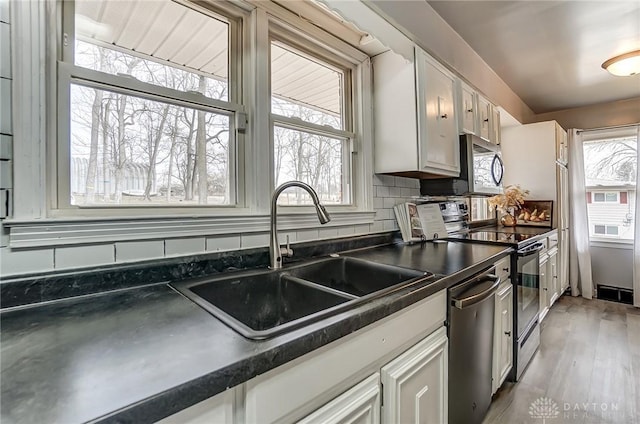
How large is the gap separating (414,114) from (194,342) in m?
1.73

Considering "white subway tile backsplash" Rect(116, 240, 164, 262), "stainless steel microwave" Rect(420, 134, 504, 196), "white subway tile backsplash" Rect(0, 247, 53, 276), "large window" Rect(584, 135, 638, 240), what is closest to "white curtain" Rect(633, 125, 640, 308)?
"large window" Rect(584, 135, 638, 240)

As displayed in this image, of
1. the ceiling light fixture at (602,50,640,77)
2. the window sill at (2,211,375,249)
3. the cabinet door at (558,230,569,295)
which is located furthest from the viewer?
the cabinet door at (558,230,569,295)

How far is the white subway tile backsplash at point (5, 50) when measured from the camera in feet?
2.70

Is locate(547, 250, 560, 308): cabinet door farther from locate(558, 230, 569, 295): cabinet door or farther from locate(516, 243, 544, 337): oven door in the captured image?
locate(516, 243, 544, 337): oven door

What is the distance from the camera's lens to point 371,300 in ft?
2.97

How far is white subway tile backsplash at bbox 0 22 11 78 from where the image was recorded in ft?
2.70

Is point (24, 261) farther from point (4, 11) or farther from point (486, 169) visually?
point (486, 169)

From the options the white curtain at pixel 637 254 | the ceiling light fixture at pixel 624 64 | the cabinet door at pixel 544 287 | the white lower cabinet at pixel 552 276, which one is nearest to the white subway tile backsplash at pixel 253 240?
the cabinet door at pixel 544 287

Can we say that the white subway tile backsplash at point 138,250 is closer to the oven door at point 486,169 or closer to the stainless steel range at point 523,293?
the stainless steel range at point 523,293

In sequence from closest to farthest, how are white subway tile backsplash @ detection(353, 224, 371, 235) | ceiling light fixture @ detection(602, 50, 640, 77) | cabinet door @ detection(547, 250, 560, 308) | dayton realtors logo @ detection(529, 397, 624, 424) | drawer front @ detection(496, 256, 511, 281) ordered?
dayton realtors logo @ detection(529, 397, 624, 424) → drawer front @ detection(496, 256, 511, 281) → white subway tile backsplash @ detection(353, 224, 371, 235) → ceiling light fixture @ detection(602, 50, 640, 77) → cabinet door @ detection(547, 250, 560, 308)

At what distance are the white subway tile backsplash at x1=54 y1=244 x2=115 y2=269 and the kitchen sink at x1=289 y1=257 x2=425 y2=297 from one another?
0.68 metres

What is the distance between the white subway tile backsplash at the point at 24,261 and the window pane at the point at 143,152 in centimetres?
21

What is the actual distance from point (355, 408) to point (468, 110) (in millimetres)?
2331

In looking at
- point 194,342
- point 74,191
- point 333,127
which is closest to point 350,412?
point 194,342
